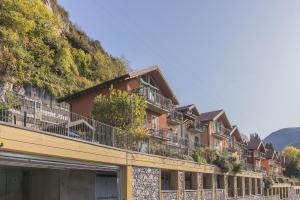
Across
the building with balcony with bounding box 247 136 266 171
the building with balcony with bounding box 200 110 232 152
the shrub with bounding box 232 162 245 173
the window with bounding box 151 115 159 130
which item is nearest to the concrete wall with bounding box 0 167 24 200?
the window with bounding box 151 115 159 130

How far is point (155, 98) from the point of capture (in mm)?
36438

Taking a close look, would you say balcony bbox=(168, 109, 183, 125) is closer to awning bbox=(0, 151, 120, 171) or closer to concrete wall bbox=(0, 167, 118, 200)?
concrete wall bbox=(0, 167, 118, 200)

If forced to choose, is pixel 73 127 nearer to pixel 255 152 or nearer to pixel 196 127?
pixel 196 127

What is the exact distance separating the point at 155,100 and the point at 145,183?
44.0 feet

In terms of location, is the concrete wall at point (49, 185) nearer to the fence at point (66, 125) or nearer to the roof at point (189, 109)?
the fence at point (66, 125)

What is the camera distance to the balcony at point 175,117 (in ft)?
135

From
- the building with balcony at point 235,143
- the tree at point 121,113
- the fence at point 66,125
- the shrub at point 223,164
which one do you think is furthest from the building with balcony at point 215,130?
the fence at point 66,125

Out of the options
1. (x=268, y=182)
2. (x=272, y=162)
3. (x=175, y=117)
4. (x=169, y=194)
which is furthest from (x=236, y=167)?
(x=272, y=162)

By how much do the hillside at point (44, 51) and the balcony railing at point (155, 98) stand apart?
37.6ft

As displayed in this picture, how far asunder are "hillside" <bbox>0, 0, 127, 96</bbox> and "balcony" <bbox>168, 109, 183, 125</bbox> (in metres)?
12.1

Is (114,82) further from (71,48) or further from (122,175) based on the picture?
(71,48)

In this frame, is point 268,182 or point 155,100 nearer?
point 155,100

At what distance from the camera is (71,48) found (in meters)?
55.6

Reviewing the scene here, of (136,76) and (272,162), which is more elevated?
(136,76)
